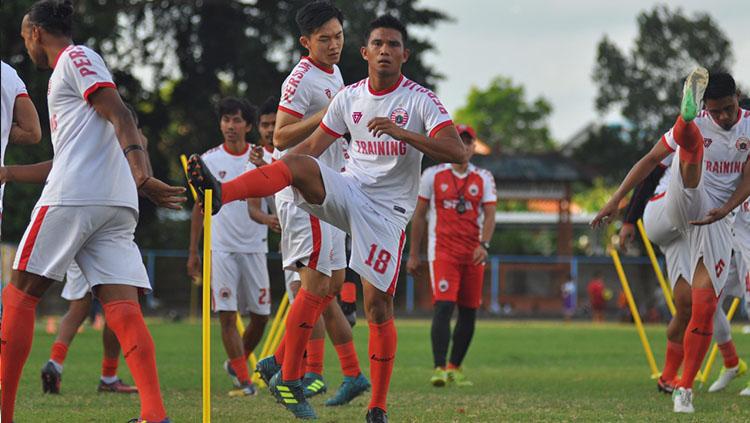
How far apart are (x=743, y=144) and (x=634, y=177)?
0.99 m

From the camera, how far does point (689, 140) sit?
324 inches

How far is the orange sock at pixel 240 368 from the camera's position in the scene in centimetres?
1002

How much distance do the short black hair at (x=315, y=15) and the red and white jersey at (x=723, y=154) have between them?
9.63ft

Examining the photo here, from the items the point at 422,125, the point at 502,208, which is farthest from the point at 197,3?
the point at 502,208

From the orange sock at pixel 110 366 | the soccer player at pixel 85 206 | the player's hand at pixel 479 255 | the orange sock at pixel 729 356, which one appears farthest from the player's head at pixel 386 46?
the orange sock at pixel 729 356

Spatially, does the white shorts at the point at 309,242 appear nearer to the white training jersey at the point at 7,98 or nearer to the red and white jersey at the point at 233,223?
the red and white jersey at the point at 233,223

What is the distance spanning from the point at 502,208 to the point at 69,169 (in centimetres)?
8550

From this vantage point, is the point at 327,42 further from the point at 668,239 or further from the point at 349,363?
the point at 668,239

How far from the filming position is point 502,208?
90.8 meters

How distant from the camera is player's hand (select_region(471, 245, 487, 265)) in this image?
477 inches

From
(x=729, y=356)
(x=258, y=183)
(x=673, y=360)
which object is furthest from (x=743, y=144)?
(x=258, y=183)

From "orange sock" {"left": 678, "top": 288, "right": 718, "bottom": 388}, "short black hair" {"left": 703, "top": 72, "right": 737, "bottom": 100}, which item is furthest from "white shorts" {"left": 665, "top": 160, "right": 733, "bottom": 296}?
"short black hair" {"left": 703, "top": 72, "right": 737, "bottom": 100}

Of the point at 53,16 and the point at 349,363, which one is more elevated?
the point at 53,16

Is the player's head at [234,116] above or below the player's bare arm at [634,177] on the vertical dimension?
above
